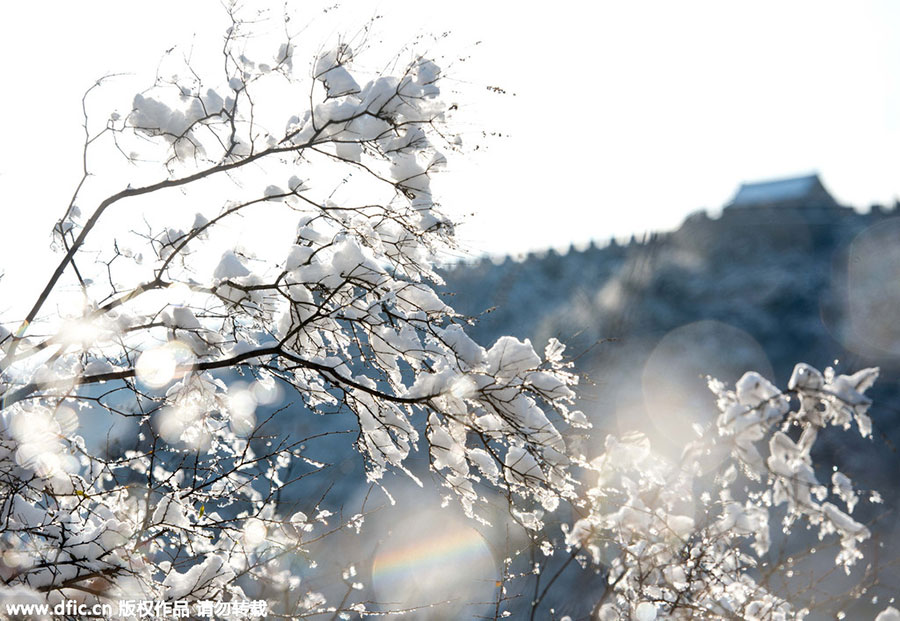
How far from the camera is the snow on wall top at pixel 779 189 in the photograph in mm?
43531

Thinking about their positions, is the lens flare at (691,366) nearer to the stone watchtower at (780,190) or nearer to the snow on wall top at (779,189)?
the stone watchtower at (780,190)

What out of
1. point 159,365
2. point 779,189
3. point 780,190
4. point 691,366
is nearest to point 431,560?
point 691,366

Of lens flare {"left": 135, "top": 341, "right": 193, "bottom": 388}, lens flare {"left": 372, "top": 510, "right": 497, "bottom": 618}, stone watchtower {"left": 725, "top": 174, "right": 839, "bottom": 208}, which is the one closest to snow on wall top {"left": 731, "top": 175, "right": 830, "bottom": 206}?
stone watchtower {"left": 725, "top": 174, "right": 839, "bottom": 208}

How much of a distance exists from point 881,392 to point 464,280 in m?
21.7

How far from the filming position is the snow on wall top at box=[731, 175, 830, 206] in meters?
43.5

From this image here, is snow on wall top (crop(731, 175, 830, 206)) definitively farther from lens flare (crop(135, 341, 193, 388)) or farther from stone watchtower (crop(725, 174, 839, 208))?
lens flare (crop(135, 341, 193, 388))

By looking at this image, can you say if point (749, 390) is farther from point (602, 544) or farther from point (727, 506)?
point (602, 544)

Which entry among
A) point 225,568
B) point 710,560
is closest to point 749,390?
point 710,560

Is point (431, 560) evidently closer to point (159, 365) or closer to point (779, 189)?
point (159, 365)

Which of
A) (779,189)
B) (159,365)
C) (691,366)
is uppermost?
(159,365)

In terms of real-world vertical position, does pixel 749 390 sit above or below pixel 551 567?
above

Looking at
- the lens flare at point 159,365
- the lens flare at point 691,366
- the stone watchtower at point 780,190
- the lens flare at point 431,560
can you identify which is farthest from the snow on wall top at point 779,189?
the lens flare at point 159,365

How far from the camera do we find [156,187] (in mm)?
4051

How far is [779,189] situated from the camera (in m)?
45.3
